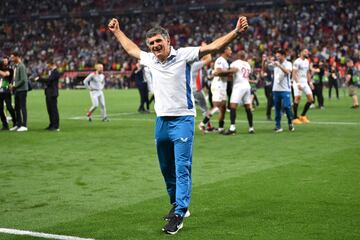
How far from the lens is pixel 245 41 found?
55.0 meters

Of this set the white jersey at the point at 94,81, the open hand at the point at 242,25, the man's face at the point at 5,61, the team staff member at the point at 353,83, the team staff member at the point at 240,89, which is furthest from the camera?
the team staff member at the point at 353,83

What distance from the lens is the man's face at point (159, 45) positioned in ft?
22.9

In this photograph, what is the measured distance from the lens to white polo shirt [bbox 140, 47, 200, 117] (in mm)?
7078

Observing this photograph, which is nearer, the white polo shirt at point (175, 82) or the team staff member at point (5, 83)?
the white polo shirt at point (175, 82)

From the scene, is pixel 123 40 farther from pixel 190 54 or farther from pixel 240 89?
pixel 240 89

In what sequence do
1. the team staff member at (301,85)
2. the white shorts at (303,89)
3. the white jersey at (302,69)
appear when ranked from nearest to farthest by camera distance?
the team staff member at (301,85) → the white shorts at (303,89) → the white jersey at (302,69)

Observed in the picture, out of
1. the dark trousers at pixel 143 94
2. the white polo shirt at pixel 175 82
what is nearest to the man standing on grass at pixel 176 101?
the white polo shirt at pixel 175 82

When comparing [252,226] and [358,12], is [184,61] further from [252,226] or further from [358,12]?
[358,12]

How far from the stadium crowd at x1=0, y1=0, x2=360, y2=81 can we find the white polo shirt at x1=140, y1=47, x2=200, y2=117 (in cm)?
3666

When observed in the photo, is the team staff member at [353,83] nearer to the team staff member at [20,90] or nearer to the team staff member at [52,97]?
the team staff member at [52,97]

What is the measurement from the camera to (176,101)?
7090mm

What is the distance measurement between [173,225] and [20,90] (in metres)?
13.4

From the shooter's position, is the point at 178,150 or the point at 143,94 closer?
the point at 178,150

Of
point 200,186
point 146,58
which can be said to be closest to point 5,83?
point 200,186
